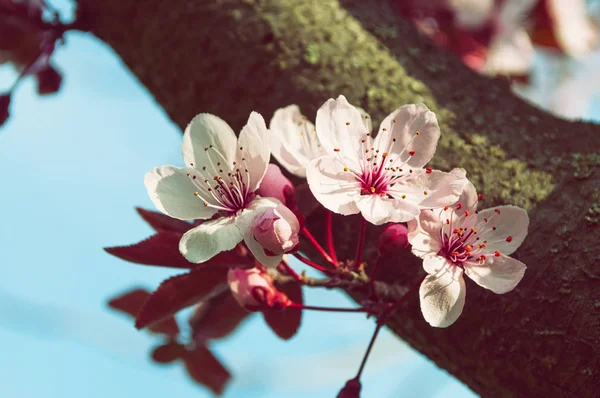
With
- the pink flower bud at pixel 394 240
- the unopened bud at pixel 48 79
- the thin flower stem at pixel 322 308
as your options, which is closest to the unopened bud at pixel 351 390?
the thin flower stem at pixel 322 308

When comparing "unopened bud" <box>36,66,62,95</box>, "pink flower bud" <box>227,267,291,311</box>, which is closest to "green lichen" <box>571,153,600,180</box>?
"pink flower bud" <box>227,267,291,311</box>

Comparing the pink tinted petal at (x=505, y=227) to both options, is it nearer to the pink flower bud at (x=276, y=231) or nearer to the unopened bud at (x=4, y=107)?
the pink flower bud at (x=276, y=231)

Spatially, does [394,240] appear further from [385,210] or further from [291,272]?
[291,272]

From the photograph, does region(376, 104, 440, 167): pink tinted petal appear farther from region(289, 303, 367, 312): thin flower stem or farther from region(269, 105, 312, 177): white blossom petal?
region(289, 303, 367, 312): thin flower stem

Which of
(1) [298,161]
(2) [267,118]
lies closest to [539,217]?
(1) [298,161]

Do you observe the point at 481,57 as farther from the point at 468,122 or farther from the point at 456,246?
the point at 456,246

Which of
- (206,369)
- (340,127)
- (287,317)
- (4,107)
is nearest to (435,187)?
(340,127)
